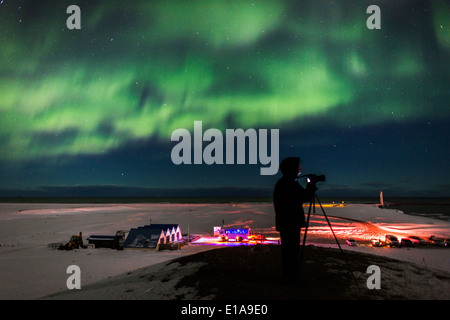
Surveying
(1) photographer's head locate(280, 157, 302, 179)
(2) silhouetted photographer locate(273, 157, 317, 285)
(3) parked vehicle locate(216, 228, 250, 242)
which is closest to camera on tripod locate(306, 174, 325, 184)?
(2) silhouetted photographer locate(273, 157, 317, 285)

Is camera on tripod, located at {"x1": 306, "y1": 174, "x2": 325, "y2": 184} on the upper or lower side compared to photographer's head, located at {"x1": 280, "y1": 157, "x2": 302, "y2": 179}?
lower

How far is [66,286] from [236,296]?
12535 millimetres

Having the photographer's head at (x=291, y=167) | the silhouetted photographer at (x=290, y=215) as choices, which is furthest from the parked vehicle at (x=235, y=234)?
the photographer's head at (x=291, y=167)

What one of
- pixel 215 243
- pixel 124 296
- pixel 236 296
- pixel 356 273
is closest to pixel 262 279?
pixel 236 296

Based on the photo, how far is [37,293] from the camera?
594 inches

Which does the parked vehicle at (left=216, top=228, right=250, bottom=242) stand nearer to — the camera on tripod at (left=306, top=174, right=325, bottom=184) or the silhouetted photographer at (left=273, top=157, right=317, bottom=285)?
the silhouetted photographer at (left=273, top=157, right=317, bottom=285)

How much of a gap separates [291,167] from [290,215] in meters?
1.36

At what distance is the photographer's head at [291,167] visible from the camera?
8.26 metres

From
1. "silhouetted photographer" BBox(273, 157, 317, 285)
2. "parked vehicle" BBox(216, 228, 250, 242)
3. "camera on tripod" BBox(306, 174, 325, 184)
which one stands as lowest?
"parked vehicle" BBox(216, 228, 250, 242)

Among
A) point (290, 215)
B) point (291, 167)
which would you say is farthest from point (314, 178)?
point (290, 215)

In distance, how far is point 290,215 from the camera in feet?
25.9

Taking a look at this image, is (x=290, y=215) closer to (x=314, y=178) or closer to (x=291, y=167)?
(x=314, y=178)

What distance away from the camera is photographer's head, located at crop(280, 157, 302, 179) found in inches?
325

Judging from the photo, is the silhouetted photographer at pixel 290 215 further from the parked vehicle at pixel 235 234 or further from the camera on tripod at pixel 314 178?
the parked vehicle at pixel 235 234
